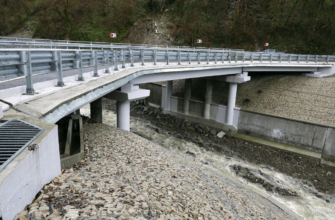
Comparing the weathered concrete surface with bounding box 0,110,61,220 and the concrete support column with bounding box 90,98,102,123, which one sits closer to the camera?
the weathered concrete surface with bounding box 0,110,61,220

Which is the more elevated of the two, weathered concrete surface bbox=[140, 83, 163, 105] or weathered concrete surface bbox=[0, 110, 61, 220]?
weathered concrete surface bbox=[0, 110, 61, 220]

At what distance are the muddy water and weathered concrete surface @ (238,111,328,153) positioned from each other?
457 centimetres

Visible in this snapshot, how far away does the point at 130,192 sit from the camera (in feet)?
16.2

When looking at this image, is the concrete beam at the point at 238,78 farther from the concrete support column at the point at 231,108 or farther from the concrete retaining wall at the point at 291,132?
the concrete retaining wall at the point at 291,132

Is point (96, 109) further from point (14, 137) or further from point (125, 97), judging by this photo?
point (14, 137)

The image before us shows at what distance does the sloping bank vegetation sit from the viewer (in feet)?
134

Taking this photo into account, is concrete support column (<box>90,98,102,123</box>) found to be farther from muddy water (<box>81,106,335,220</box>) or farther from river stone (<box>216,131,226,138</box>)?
river stone (<box>216,131,226,138</box>)

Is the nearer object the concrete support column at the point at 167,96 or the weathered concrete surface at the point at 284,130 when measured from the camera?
the weathered concrete surface at the point at 284,130

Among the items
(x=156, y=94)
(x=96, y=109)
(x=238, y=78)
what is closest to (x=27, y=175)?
(x=96, y=109)

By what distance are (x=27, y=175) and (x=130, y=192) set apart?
2048mm

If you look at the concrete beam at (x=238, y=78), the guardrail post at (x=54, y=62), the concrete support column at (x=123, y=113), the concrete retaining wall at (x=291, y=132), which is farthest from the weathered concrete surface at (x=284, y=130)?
the guardrail post at (x=54, y=62)

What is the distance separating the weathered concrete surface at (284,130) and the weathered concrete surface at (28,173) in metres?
20.7

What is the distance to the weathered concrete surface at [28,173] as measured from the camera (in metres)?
2.91

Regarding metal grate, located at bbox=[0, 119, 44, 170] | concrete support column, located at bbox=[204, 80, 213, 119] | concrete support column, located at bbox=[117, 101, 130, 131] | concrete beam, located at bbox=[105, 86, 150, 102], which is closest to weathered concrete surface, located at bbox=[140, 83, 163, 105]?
concrete support column, located at bbox=[204, 80, 213, 119]
